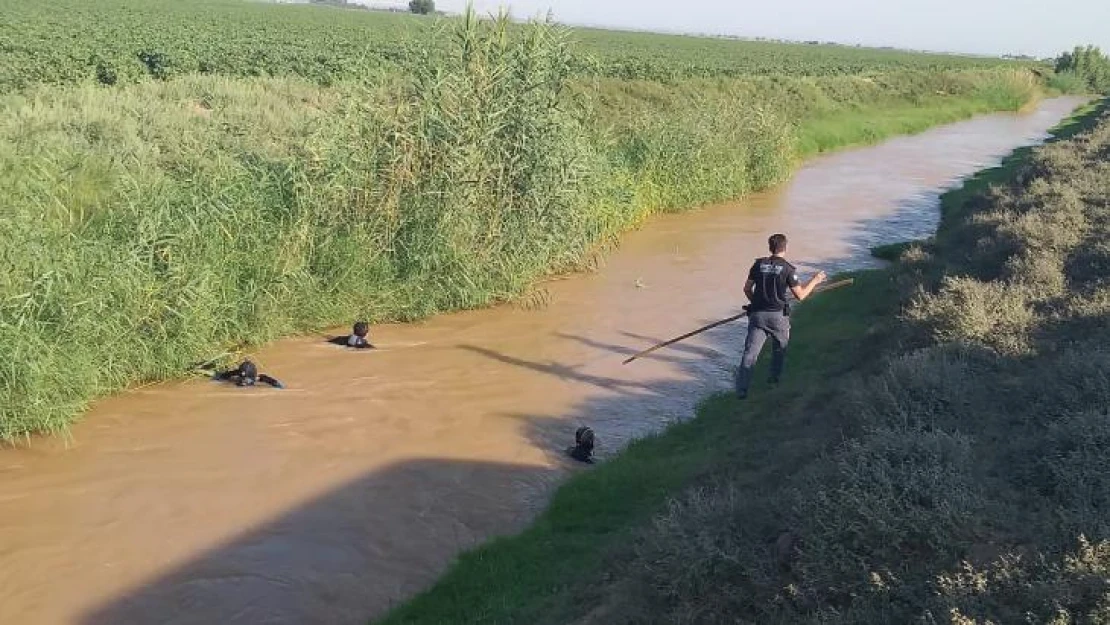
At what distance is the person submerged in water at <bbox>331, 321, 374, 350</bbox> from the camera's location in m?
10.9

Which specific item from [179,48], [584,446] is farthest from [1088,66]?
[584,446]

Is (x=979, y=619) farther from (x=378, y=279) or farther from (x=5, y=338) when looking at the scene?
(x=378, y=279)

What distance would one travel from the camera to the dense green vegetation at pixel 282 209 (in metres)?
8.62

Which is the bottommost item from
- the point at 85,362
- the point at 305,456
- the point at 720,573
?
the point at 305,456

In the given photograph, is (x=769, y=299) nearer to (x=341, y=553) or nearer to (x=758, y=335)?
(x=758, y=335)

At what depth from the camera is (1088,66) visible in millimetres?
83062

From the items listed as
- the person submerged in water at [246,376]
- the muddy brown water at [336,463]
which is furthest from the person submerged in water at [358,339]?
the person submerged in water at [246,376]

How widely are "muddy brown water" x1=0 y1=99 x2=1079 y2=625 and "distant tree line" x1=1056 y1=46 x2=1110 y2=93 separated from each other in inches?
3190

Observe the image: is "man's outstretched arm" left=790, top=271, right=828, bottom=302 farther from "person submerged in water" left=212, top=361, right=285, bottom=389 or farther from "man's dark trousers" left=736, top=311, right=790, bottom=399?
"person submerged in water" left=212, top=361, right=285, bottom=389

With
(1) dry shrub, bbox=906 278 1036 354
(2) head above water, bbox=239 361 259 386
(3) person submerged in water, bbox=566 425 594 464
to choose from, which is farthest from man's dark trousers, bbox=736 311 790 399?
(2) head above water, bbox=239 361 259 386

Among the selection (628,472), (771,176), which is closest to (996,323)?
(628,472)

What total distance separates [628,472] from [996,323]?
10.5ft

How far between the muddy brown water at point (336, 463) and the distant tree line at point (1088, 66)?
81.0 meters

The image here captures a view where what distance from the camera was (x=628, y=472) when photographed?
24.6 ft
